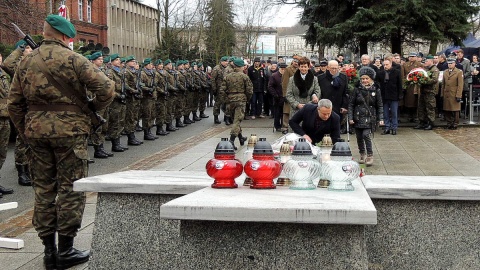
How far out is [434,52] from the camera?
24.7m

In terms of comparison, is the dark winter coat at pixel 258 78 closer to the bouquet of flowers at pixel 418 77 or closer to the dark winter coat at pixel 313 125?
the bouquet of flowers at pixel 418 77

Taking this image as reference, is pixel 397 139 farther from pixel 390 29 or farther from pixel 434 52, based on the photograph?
pixel 434 52

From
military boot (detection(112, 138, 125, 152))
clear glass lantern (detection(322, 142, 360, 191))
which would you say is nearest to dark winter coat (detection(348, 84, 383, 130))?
military boot (detection(112, 138, 125, 152))

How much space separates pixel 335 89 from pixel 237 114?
2549mm

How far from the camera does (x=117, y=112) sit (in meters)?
15.4

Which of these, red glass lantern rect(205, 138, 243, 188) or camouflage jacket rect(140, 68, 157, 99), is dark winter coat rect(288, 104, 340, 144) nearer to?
red glass lantern rect(205, 138, 243, 188)

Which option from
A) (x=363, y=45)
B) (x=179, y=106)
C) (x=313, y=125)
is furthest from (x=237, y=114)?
(x=363, y=45)

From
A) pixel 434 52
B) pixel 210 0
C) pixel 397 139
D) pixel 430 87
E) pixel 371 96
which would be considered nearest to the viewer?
pixel 371 96

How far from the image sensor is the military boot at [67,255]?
19.5 ft

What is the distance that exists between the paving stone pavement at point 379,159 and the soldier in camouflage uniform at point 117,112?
102 cm

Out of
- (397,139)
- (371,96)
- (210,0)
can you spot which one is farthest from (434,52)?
(210,0)

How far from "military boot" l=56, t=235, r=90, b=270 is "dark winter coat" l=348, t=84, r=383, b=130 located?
24.5 ft

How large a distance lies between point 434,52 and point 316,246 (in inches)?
863

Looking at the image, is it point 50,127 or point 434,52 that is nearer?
point 50,127
